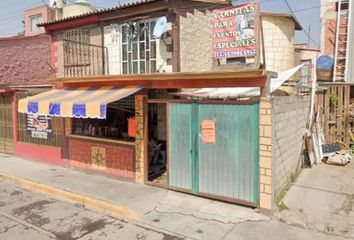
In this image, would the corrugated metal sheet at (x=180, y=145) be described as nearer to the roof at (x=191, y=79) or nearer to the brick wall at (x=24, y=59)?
the roof at (x=191, y=79)

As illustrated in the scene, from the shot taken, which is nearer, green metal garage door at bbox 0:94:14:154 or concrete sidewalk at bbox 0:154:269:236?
concrete sidewalk at bbox 0:154:269:236

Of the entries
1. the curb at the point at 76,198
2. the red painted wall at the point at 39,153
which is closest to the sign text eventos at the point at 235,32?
the curb at the point at 76,198

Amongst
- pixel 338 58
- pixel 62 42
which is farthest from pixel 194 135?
pixel 338 58

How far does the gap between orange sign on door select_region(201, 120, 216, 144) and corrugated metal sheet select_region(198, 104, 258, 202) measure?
79 mm

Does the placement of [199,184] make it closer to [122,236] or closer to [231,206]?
[231,206]

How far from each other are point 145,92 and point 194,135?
6.58 ft

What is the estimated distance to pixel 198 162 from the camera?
310 inches

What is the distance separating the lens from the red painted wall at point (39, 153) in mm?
11698

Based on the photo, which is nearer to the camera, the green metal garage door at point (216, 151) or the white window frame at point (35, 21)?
the green metal garage door at point (216, 151)

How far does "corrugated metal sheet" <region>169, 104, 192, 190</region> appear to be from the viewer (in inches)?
316

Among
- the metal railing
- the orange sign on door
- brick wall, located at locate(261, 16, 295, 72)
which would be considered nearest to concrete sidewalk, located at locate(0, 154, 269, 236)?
the orange sign on door

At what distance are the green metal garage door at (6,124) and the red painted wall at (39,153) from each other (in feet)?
2.62

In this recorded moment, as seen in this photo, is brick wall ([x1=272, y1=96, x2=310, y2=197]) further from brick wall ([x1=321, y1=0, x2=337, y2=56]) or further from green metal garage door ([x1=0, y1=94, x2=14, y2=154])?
green metal garage door ([x1=0, y1=94, x2=14, y2=154])

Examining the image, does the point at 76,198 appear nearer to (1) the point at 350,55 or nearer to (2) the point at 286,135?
(2) the point at 286,135
